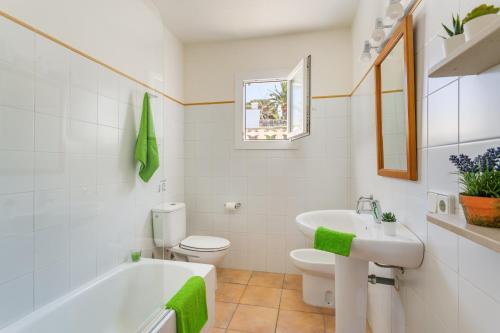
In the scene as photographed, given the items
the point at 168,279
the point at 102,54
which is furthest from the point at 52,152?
the point at 168,279

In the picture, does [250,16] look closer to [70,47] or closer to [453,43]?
[70,47]

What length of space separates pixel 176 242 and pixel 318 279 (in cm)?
132

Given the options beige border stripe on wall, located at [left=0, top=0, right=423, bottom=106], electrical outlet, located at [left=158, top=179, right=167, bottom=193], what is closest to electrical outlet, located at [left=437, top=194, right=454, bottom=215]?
beige border stripe on wall, located at [left=0, top=0, right=423, bottom=106]

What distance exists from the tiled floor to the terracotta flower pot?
1.60 m

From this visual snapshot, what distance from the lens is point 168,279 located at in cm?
174

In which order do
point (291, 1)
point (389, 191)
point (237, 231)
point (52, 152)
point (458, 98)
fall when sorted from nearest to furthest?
point (458, 98)
point (52, 152)
point (389, 191)
point (291, 1)
point (237, 231)

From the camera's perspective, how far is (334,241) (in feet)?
3.93

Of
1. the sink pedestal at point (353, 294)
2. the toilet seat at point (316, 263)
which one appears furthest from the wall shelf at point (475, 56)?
the toilet seat at point (316, 263)

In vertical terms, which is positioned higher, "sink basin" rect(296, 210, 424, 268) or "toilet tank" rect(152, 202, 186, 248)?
"sink basin" rect(296, 210, 424, 268)

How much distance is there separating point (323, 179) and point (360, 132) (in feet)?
2.05

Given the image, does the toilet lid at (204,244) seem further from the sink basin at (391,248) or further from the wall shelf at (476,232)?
the wall shelf at (476,232)

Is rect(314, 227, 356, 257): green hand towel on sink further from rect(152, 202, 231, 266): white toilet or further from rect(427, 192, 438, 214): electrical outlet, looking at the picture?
rect(152, 202, 231, 266): white toilet

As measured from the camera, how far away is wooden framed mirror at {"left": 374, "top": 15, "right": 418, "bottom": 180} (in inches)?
45.5

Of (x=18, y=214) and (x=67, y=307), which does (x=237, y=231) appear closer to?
(x=67, y=307)
